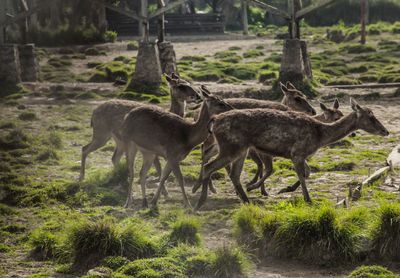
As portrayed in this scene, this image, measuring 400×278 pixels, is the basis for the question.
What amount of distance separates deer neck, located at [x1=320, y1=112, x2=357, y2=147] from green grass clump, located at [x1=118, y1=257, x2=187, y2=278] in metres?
4.07

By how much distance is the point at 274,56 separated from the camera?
34.9 metres

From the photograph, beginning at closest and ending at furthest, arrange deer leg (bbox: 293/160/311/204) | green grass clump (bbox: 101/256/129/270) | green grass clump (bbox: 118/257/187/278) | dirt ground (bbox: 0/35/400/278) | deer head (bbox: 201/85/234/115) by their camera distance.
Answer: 1. green grass clump (bbox: 118/257/187/278)
2. green grass clump (bbox: 101/256/129/270)
3. dirt ground (bbox: 0/35/400/278)
4. deer leg (bbox: 293/160/311/204)
5. deer head (bbox: 201/85/234/115)

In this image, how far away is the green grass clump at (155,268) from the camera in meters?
9.66

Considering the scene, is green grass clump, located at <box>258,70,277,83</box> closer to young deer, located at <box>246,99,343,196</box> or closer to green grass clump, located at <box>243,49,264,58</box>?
green grass clump, located at <box>243,49,264,58</box>

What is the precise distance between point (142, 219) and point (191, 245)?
1.65 metres

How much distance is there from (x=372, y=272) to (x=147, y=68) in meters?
15.2

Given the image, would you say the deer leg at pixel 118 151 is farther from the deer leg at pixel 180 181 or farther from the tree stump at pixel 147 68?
the tree stump at pixel 147 68

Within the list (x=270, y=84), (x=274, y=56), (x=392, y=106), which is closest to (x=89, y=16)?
(x=274, y=56)

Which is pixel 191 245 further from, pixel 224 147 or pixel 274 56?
pixel 274 56

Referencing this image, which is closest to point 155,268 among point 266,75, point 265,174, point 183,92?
point 265,174

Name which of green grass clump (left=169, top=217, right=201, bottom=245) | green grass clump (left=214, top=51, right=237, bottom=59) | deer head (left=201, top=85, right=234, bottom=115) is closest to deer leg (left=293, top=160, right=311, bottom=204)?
deer head (left=201, top=85, right=234, bottom=115)

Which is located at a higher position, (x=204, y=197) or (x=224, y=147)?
(x=224, y=147)

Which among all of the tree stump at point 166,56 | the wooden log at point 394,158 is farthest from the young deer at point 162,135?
the tree stump at point 166,56

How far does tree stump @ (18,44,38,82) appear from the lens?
2623 centimetres
